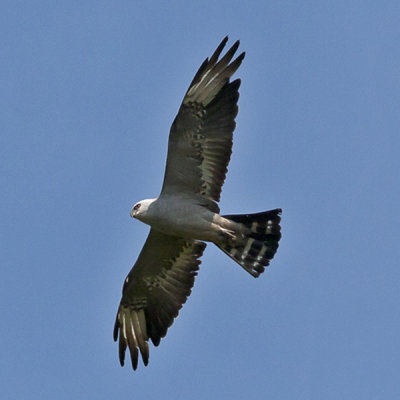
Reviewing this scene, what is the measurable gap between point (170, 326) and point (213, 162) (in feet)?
10.7

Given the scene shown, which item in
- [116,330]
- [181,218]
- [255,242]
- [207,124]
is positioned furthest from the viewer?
[116,330]

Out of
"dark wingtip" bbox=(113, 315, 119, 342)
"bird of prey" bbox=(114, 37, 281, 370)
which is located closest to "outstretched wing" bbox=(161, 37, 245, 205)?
"bird of prey" bbox=(114, 37, 281, 370)

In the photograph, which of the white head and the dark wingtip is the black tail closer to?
the white head

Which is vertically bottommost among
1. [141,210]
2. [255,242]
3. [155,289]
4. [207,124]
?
[155,289]

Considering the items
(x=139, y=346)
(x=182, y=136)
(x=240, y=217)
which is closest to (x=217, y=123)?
(x=182, y=136)

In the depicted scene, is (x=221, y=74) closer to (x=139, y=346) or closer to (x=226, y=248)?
(x=226, y=248)

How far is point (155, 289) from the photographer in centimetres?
2050

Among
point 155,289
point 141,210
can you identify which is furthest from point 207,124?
point 155,289

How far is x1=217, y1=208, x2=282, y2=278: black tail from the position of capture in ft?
64.6

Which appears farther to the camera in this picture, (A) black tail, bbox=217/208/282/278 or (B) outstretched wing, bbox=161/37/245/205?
(A) black tail, bbox=217/208/282/278

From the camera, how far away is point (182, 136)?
19047 mm

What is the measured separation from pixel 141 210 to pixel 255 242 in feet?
7.35

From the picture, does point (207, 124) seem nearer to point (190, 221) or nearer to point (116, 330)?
point (190, 221)

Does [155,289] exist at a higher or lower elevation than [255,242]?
lower
